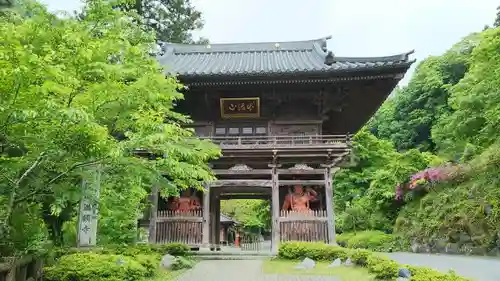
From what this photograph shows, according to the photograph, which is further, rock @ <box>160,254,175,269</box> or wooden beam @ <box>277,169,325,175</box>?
wooden beam @ <box>277,169,325,175</box>

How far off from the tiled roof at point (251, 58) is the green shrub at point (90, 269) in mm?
8286

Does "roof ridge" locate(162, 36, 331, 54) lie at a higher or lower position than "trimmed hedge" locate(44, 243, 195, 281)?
higher

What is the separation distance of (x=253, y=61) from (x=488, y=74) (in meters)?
9.88

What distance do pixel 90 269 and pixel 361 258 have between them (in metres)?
6.93

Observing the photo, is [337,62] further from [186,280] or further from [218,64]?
[186,280]

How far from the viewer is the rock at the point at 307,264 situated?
1084cm

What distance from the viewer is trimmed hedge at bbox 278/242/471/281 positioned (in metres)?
7.16

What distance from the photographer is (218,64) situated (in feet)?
59.3

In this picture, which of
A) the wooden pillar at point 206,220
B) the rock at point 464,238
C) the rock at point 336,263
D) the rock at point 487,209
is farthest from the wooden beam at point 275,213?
the rock at point 487,209

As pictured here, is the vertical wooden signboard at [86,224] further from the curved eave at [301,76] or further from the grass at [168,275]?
the curved eave at [301,76]

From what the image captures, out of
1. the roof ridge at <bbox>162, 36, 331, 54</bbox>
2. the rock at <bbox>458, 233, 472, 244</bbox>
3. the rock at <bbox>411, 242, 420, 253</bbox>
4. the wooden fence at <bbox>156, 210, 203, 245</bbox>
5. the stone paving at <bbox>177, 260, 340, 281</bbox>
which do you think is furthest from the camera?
the roof ridge at <bbox>162, 36, 331, 54</bbox>

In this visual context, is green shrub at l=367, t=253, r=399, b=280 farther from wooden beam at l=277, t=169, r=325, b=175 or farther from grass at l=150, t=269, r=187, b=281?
wooden beam at l=277, t=169, r=325, b=175

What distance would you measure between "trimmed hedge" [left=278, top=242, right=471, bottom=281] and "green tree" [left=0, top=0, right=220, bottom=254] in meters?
4.84

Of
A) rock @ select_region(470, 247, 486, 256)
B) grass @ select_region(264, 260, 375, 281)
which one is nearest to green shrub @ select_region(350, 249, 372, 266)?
grass @ select_region(264, 260, 375, 281)
